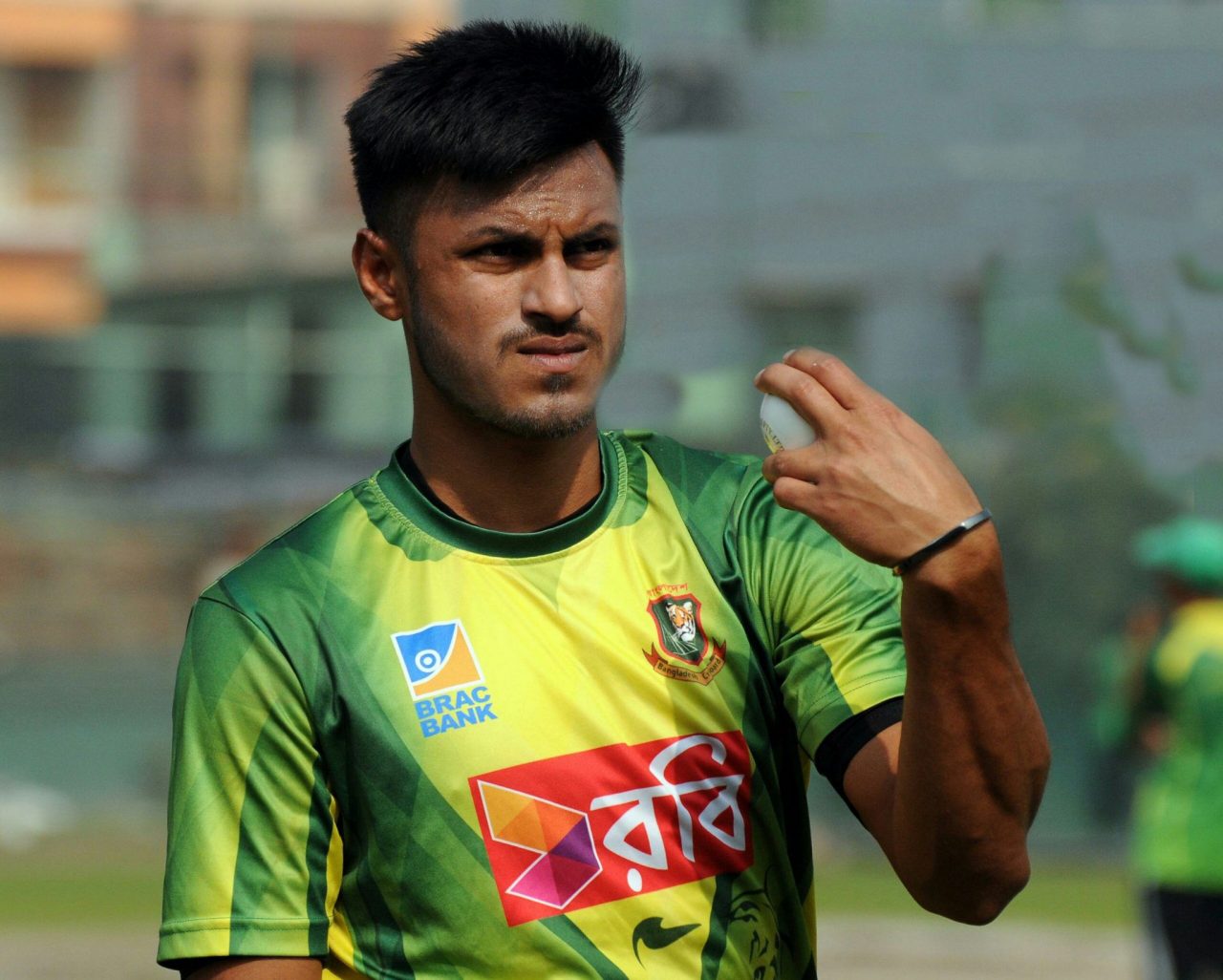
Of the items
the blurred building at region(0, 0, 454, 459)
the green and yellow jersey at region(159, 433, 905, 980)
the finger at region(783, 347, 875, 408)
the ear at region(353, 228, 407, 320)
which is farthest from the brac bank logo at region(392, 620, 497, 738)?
the blurred building at region(0, 0, 454, 459)

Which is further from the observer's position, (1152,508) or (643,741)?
(1152,508)

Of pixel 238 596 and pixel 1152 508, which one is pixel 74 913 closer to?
pixel 1152 508

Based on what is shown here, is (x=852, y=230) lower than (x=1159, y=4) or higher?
lower

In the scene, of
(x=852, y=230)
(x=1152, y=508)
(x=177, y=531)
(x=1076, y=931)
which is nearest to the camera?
(x=1076, y=931)

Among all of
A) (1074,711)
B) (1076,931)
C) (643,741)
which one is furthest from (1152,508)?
(643,741)

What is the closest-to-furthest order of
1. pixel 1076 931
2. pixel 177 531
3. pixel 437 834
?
pixel 437 834 < pixel 1076 931 < pixel 177 531

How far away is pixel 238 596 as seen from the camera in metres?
2.46

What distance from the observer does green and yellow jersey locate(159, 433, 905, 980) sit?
2.39 metres

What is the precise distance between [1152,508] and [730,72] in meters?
3.90

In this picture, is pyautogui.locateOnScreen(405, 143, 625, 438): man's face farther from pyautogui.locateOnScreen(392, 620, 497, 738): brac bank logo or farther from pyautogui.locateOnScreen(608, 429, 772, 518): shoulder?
pyautogui.locateOnScreen(392, 620, 497, 738): brac bank logo

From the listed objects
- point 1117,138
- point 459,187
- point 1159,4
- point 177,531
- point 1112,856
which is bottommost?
point 1112,856

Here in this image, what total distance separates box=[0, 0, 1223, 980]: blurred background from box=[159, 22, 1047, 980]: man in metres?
7.53

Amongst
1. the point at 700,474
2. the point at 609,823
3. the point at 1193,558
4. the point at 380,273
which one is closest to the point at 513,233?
the point at 380,273

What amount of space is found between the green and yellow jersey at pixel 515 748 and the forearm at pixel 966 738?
0.73ft
